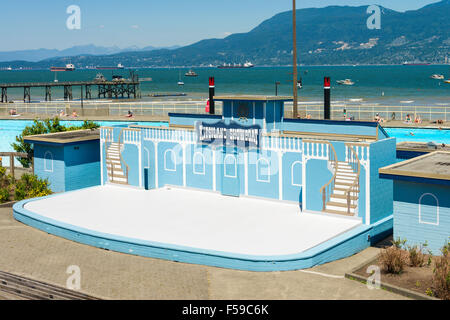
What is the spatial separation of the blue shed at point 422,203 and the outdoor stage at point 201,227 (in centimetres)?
181

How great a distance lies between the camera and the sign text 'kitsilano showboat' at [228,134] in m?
25.8

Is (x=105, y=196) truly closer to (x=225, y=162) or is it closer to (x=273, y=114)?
(x=225, y=162)

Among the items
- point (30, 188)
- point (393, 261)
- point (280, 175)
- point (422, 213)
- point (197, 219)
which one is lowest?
point (393, 261)

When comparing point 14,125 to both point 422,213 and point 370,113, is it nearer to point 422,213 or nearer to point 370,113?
point 370,113

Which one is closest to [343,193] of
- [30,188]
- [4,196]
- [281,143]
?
[281,143]

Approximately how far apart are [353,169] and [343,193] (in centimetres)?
104

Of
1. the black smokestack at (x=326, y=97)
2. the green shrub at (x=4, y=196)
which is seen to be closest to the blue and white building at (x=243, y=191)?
the black smokestack at (x=326, y=97)

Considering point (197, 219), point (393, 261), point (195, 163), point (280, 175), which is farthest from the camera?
point (195, 163)

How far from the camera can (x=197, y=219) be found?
2297 centimetres

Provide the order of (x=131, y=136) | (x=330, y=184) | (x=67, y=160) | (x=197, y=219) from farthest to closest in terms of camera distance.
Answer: (x=67, y=160) → (x=131, y=136) → (x=197, y=219) → (x=330, y=184)

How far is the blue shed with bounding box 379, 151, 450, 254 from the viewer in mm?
19078

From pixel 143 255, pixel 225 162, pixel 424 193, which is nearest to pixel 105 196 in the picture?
pixel 225 162

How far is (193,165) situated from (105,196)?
4260mm

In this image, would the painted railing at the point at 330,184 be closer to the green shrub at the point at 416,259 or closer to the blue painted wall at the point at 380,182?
the blue painted wall at the point at 380,182
